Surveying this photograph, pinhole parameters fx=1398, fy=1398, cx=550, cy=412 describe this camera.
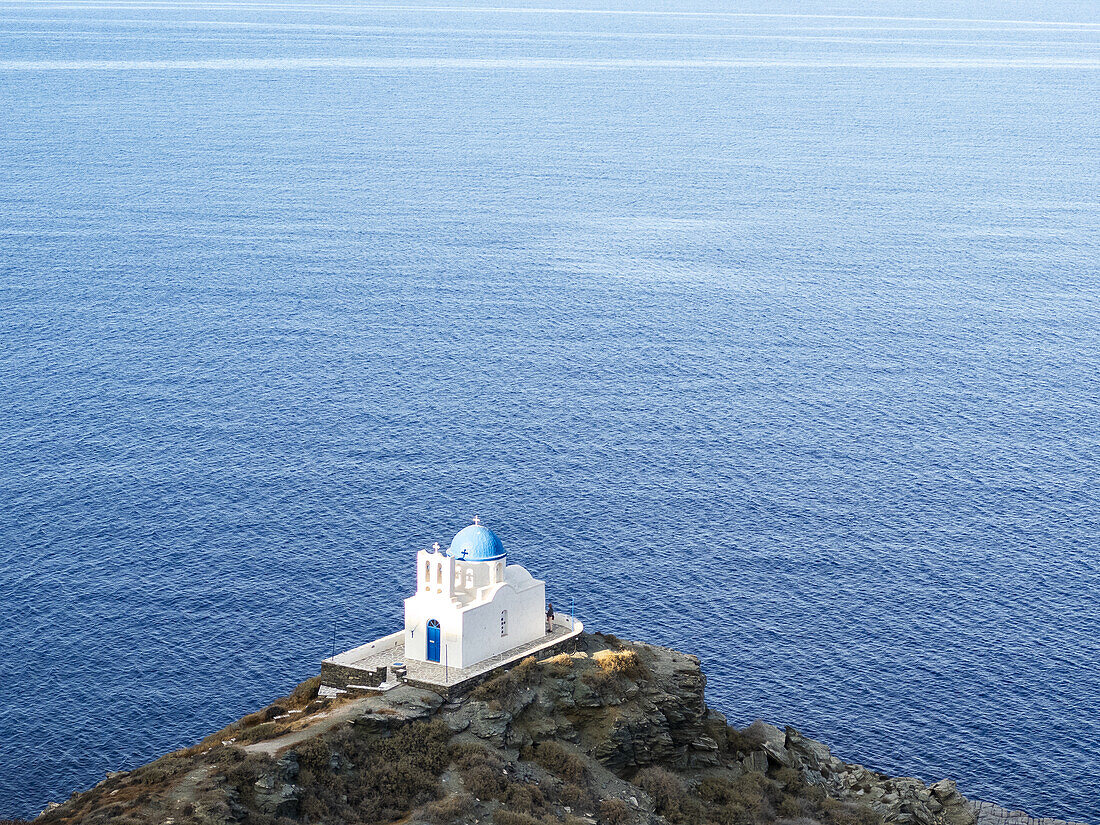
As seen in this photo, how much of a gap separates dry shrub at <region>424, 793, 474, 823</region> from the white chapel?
31.9 ft

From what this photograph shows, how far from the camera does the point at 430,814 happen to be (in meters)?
66.4

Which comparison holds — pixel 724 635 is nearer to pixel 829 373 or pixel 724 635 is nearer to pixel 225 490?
pixel 225 490

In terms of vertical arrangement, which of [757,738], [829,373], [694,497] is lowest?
[757,738]

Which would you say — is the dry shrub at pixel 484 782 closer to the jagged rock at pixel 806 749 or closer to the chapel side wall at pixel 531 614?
the chapel side wall at pixel 531 614

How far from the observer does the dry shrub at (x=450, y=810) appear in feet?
218

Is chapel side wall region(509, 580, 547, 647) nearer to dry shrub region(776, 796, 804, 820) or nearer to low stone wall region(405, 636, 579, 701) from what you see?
low stone wall region(405, 636, 579, 701)

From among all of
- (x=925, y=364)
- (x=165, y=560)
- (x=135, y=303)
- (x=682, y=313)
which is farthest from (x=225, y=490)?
(x=925, y=364)

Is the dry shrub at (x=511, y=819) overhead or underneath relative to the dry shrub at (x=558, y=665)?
underneath

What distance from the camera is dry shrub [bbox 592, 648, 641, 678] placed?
7988 centimetres

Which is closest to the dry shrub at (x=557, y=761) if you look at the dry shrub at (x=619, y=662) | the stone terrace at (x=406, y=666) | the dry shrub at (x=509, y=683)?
the dry shrub at (x=509, y=683)

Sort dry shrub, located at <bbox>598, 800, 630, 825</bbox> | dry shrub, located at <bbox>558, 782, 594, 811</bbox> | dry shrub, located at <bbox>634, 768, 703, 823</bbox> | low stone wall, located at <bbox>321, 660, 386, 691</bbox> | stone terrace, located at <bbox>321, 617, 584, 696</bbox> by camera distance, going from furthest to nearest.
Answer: low stone wall, located at <bbox>321, 660, 386, 691</bbox>, dry shrub, located at <bbox>634, 768, 703, 823</bbox>, stone terrace, located at <bbox>321, 617, 584, 696</bbox>, dry shrub, located at <bbox>598, 800, 630, 825</bbox>, dry shrub, located at <bbox>558, 782, 594, 811</bbox>

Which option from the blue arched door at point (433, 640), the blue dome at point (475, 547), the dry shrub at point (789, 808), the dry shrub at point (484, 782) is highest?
the blue dome at point (475, 547)

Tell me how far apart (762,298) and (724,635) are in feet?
295

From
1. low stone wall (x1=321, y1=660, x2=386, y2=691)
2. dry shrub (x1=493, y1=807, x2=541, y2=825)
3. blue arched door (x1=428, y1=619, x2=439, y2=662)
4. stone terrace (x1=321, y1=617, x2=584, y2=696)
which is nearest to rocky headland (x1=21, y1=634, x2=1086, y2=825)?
dry shrub (x1=493, y1=807, x2=541, y2=825)
